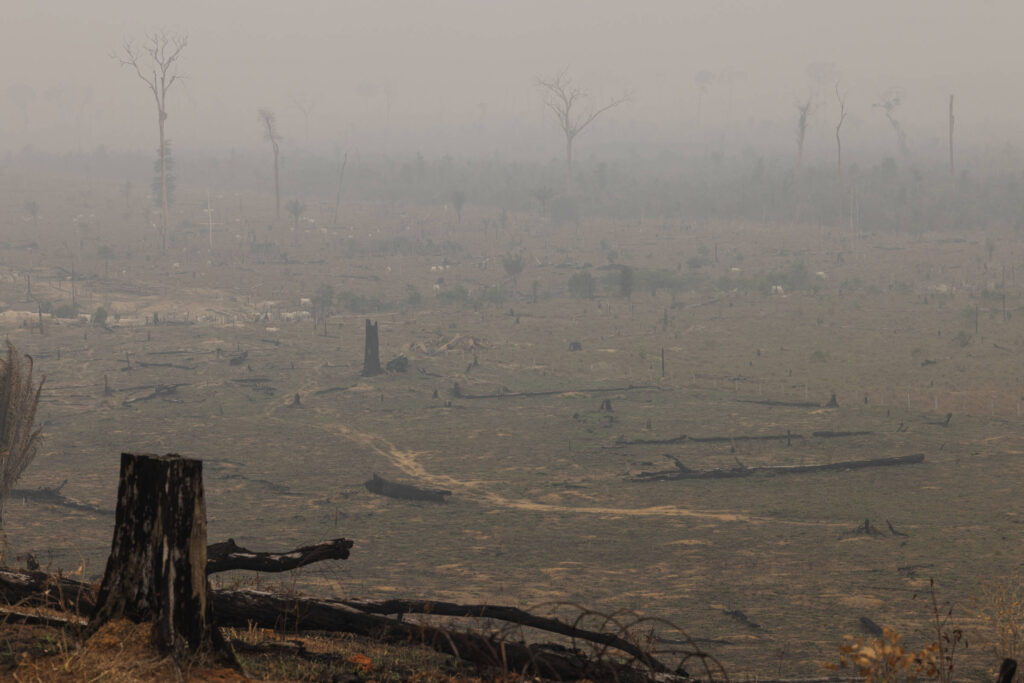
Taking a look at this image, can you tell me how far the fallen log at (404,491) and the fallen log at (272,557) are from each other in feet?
44.5

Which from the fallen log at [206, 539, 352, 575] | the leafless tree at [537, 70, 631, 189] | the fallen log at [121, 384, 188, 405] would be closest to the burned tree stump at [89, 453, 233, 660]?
the fallen log at [206, 539, 352, 575]

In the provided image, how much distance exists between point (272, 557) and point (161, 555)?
1112 millimetres

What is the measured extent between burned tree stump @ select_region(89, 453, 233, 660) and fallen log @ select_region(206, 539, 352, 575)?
32.6 inches

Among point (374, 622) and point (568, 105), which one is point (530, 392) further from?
point (568, 105)

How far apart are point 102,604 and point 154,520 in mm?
564

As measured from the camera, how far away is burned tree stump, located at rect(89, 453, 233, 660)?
5.39 meters

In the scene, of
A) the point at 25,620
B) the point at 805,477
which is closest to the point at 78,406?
the point at 805,477

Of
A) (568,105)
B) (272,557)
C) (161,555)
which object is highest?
(568,105)

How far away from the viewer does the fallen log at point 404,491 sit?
20156 millimetres

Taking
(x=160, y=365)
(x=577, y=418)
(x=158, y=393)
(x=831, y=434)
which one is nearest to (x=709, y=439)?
(x=831, y=434)

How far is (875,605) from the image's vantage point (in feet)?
45.3

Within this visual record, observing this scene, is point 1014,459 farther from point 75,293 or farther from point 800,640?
point 75,293

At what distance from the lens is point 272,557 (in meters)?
6.46

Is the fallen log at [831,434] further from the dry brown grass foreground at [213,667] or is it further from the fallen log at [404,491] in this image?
the dry brown grass foreground at [213,667]
